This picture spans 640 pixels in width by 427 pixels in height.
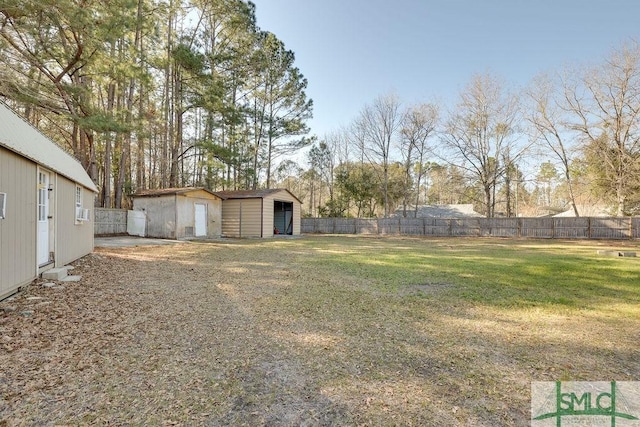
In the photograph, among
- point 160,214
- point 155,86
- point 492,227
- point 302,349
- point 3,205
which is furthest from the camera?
point 492,227

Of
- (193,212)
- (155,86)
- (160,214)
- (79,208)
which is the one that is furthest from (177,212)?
(155,86)

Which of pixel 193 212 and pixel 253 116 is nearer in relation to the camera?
pixel 193 212

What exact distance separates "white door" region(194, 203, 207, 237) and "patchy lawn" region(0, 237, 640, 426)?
9661 millimetres

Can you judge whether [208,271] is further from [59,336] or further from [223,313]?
[59,336]

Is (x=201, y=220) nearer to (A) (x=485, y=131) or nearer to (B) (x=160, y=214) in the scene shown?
(B) (x=160, y=214)

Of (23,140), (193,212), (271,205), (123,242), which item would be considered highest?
(23,140)

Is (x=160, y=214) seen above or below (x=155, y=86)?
below

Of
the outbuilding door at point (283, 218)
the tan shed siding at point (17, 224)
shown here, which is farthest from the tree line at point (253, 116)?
the tan shed siding at point (17, 224)

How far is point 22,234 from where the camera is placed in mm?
4484

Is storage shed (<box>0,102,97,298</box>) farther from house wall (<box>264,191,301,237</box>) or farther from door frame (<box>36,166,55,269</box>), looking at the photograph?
house wall (<box>264,191,301,237</box>)

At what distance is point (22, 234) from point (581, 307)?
8.38 metres

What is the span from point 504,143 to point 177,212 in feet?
75.5

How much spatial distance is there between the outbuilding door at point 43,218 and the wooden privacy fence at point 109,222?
10507 mm

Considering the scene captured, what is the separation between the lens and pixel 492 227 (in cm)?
2027
